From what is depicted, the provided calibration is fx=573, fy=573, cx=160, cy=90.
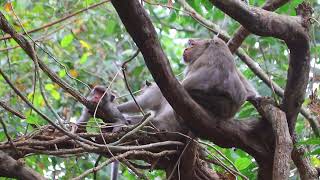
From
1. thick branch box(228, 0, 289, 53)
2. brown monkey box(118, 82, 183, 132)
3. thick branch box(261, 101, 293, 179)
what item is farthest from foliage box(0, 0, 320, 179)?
brown monkey box(118, 82, 183, 132)

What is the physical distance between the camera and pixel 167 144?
4156mm

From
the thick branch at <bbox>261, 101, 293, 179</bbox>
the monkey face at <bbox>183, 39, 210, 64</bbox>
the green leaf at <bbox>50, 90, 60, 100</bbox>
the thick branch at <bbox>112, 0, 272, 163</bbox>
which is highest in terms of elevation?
the green leaf at <bbox>50, 90, 60, 100</bbox>

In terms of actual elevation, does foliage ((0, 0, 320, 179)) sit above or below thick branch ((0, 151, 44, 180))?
above

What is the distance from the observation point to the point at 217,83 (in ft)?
15.0

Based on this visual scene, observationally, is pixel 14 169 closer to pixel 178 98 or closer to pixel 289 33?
pixel 178 98

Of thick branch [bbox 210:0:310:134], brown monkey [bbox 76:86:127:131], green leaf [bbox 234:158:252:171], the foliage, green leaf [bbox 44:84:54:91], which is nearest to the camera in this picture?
thick branch [bbox 210:0:310:134]

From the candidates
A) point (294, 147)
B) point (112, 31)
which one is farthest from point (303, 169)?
point (112, 31)

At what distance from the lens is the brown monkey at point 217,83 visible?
4.42 meters

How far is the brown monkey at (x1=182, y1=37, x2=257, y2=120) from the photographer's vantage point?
14.5 feet

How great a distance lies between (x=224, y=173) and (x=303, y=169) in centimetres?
68

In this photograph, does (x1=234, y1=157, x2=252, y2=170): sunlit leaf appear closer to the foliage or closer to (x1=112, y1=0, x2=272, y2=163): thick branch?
the foliage

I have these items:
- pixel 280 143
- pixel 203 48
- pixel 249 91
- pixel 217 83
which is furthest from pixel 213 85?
pixel 280 143

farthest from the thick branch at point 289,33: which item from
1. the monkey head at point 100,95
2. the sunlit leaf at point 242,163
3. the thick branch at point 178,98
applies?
the monkey head at point 100,95

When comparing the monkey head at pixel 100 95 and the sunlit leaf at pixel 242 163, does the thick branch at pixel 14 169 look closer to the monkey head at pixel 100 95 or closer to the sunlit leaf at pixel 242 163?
the monkey head at pixel 100 95
